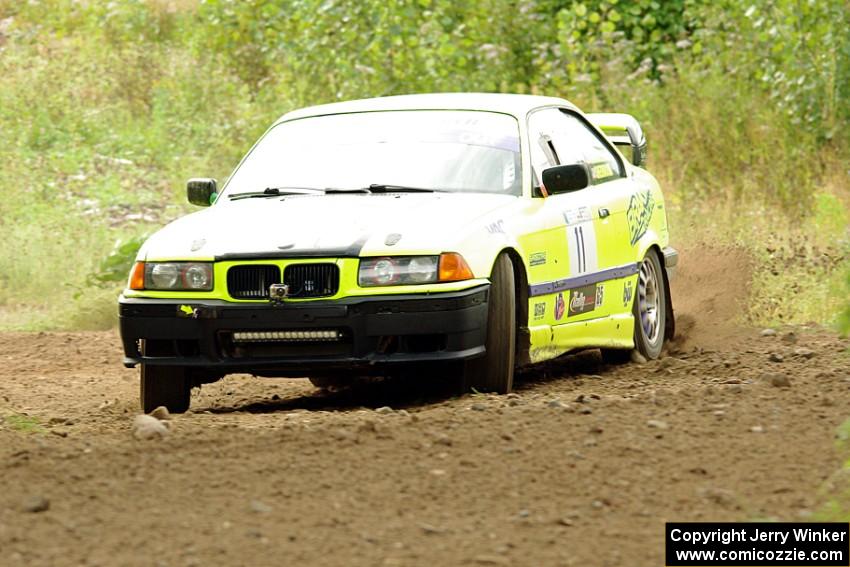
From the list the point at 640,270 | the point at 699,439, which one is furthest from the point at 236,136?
the point at 699,439

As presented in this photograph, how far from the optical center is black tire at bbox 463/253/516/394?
25.8 ft

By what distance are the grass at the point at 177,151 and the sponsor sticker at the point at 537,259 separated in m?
2.95

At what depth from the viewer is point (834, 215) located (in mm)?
13445

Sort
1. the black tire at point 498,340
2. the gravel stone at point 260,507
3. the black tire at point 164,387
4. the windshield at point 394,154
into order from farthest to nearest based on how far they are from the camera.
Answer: the windshield at point 394,154 → the black tire at point 164,387 → the black tire at point 498,340 → the gravel stone at point 260,507

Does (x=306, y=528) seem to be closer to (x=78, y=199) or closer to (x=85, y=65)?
(x=78, y=199)

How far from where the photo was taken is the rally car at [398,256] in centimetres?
756

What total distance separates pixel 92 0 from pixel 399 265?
18.1 meters

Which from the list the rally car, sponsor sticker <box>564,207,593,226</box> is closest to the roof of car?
the rally car

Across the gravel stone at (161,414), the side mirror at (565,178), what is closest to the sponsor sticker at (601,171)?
the side mirror at (565,178)

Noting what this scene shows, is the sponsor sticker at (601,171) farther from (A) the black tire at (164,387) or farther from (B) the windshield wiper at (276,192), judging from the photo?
(A) the black tire at (164,387)

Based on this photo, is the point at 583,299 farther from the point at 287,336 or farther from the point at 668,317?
the point at 287,336

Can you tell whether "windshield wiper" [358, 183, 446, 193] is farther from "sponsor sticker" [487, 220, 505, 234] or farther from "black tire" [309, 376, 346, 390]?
"black tire" [309, 376, 346, 390]

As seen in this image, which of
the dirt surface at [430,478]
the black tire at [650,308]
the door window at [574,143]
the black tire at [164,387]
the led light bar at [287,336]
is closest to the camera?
the dirt surface at [430,478]

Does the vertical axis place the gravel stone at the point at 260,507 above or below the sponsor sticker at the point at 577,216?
below
